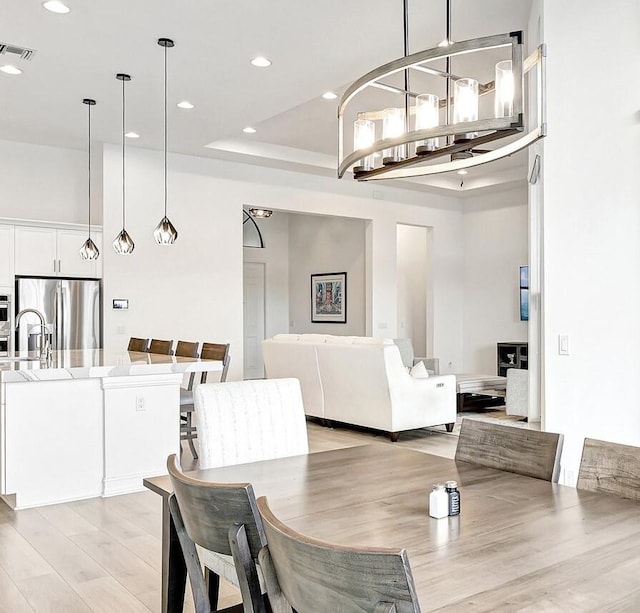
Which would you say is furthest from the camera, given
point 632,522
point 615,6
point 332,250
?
point 332,250

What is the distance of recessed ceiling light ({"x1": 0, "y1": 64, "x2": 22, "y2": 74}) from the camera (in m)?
4.99

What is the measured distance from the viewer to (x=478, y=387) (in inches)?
304

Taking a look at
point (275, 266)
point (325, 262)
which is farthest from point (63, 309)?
point (275, 266)

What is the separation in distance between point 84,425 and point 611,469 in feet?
11.1

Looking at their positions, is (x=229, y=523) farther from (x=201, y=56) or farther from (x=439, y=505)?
(x=201, y=56)

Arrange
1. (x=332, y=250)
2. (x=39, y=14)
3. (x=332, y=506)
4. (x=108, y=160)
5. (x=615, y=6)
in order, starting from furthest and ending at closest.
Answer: (x=332, y=250), (x=108, y=160), (x=39, y=14), (x=615, y=6), (x=332, y=506)

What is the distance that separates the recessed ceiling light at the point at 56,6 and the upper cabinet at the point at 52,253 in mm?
3217

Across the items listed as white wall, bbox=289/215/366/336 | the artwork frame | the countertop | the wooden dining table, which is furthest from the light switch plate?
the artwork frame

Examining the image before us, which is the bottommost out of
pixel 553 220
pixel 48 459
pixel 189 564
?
Result: pixel 48 459

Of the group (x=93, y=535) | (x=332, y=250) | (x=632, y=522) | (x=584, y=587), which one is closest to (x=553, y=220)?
(x=632, y=522)

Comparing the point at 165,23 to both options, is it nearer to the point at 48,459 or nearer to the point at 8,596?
the point at 48,459

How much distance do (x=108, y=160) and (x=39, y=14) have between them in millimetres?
3220

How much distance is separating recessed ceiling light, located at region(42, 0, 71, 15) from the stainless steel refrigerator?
3.44m

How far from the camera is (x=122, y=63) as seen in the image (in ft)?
16.1
